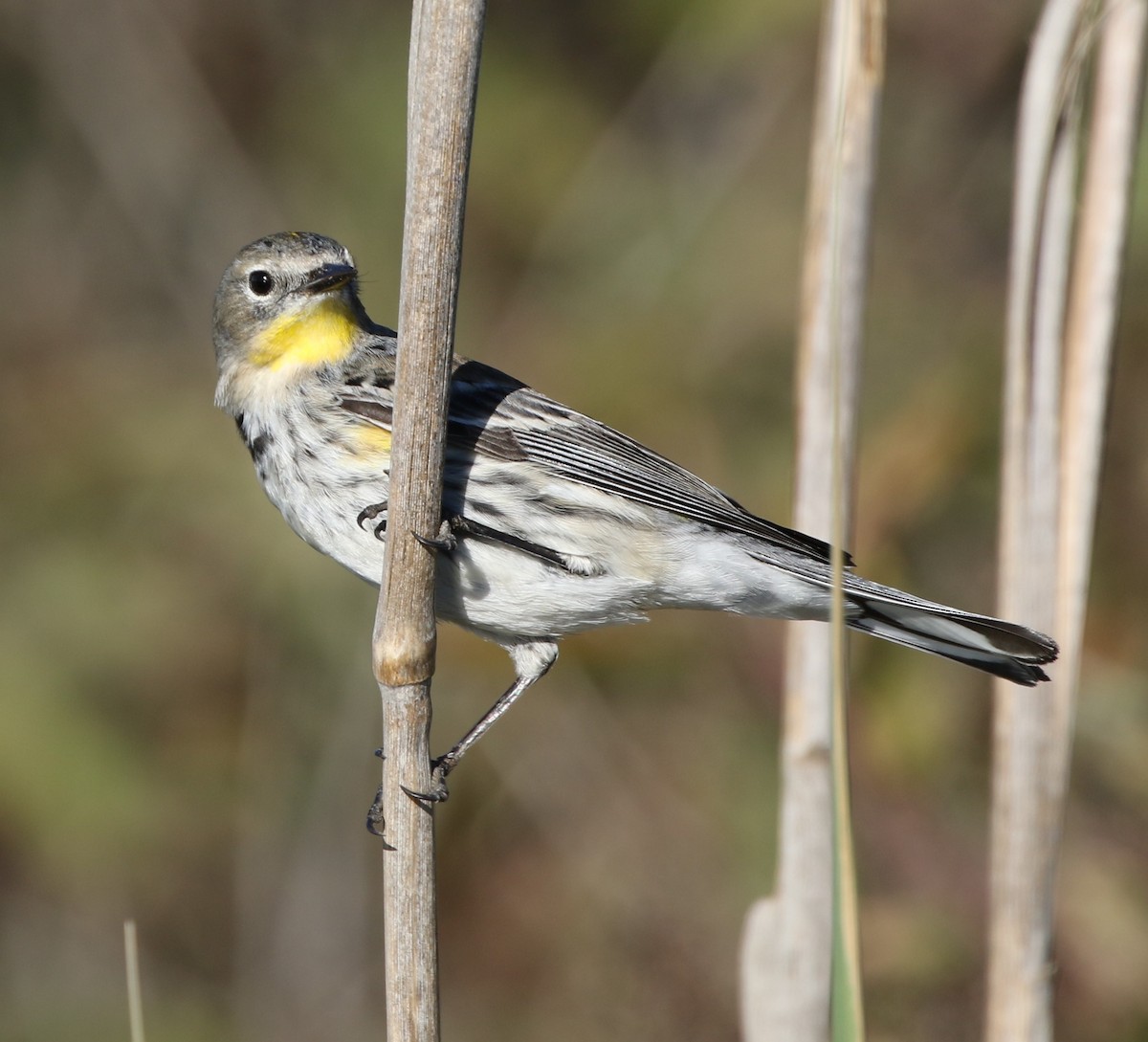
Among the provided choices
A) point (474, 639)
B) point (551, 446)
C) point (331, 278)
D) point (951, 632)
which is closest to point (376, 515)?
point (551, 446)

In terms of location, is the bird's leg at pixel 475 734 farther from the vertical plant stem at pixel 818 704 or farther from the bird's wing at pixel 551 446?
the vertical plant stem at pixel 818 704

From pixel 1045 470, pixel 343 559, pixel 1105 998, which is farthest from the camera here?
pixel 1105 998

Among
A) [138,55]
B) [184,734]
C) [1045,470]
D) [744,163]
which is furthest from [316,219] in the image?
[1045,470]

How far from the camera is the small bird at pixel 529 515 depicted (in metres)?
3.33

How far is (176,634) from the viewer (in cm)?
593

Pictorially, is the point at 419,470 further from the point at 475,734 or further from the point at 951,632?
the point at 475,734

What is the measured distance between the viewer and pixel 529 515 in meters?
3.47

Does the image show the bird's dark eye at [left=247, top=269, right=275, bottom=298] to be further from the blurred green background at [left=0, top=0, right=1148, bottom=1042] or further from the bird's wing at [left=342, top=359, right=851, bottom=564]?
the blurred green background at [left=0, top=0, right=1148, bottom=1042]

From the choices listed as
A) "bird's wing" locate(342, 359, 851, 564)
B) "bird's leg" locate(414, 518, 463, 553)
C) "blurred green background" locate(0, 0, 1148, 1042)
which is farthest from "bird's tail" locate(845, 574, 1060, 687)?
"blurred green background" locate(0, 0, 1148, 1042)

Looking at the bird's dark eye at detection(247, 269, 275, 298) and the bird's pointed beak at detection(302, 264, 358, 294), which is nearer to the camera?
the bird's pointed beak at detection(302, 264, 358, 294)

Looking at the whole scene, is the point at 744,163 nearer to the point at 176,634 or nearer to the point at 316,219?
the point at 316,219

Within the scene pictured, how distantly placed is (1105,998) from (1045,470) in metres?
2.45

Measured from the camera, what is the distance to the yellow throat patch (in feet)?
12.2

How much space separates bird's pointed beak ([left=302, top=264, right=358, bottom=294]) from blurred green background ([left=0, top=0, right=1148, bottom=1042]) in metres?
1.82
